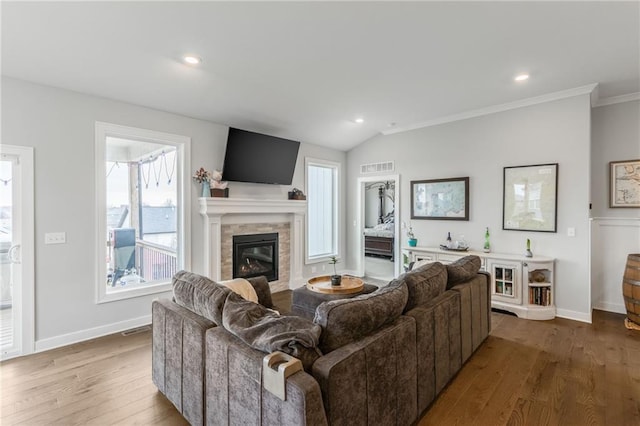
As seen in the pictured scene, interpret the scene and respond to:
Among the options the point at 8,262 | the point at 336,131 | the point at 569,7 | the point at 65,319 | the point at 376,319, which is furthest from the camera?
the point at 336,131

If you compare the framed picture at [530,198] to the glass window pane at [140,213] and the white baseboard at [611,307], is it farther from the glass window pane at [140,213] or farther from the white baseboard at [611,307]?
the glass window pane at [140,213]

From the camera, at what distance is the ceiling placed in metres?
2.36

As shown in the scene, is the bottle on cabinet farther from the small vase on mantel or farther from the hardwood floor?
the small vase on mantel

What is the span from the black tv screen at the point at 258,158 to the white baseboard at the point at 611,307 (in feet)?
16.4

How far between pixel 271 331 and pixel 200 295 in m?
0.73

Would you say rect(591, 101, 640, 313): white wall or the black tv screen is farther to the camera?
the black tv screen

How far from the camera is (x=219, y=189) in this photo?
4457mm

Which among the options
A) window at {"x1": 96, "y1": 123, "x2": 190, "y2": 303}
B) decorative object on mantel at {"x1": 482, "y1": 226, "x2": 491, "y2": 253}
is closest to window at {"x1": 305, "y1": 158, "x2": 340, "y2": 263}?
window at {"x1": 96, "y1": 123, "x2": 190, "y2": 303}

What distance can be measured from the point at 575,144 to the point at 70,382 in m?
6.01

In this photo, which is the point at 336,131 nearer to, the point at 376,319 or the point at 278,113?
the point at 278,113

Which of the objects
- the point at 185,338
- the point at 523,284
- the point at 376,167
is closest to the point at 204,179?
the point at 185,338

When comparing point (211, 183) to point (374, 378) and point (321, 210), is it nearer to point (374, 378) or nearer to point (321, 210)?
point (321, 210)

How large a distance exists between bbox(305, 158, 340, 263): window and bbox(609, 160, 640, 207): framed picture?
4305 mm

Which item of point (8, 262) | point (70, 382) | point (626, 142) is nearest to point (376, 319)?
point (70, 382)
